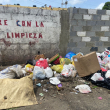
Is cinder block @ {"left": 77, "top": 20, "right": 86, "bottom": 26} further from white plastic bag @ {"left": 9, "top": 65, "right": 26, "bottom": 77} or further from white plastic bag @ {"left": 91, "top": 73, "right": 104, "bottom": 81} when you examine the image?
white plastic bag @ {"left": 9, "top": 65, "right": 26, "bottom": 77}

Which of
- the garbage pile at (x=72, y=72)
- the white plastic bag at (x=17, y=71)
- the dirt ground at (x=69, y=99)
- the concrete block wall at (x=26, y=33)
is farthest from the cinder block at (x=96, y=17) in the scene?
the white plastic bag at (x=17, y=71)

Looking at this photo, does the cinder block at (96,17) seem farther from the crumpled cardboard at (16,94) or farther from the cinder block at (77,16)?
the crumpled cardboard at (16,94)

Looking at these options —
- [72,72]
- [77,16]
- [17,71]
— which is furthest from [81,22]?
[17,71]

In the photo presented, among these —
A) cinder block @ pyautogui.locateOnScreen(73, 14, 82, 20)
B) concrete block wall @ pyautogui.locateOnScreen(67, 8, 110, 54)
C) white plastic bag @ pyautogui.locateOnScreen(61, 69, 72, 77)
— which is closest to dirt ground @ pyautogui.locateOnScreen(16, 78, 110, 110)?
white plastic bag @ pyautogui.locateOnScreen(61, 69, 72, 77)

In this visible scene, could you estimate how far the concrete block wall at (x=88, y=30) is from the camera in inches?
163

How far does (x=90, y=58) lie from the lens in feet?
10.1

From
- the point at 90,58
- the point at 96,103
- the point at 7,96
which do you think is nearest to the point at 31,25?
the point at 90,58

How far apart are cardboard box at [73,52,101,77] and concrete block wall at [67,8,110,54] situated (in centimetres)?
134

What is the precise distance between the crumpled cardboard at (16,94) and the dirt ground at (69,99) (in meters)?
0.13

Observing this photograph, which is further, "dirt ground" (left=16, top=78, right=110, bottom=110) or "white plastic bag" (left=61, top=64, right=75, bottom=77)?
"white plastic bag" (left=61, top=64, right=75, bottom=77)

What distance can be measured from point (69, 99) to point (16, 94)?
1.09 meters

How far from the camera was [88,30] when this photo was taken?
4301 mm

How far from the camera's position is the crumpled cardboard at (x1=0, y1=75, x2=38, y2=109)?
6.53ft

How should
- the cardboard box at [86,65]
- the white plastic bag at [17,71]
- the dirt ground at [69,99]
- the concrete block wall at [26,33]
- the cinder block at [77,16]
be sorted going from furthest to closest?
the cinder block at [77,16], the concrete block wall at [26,33], the cardboard box at [86,65], the white plastic bag at [17,71], the dirt ground at [69,99]
